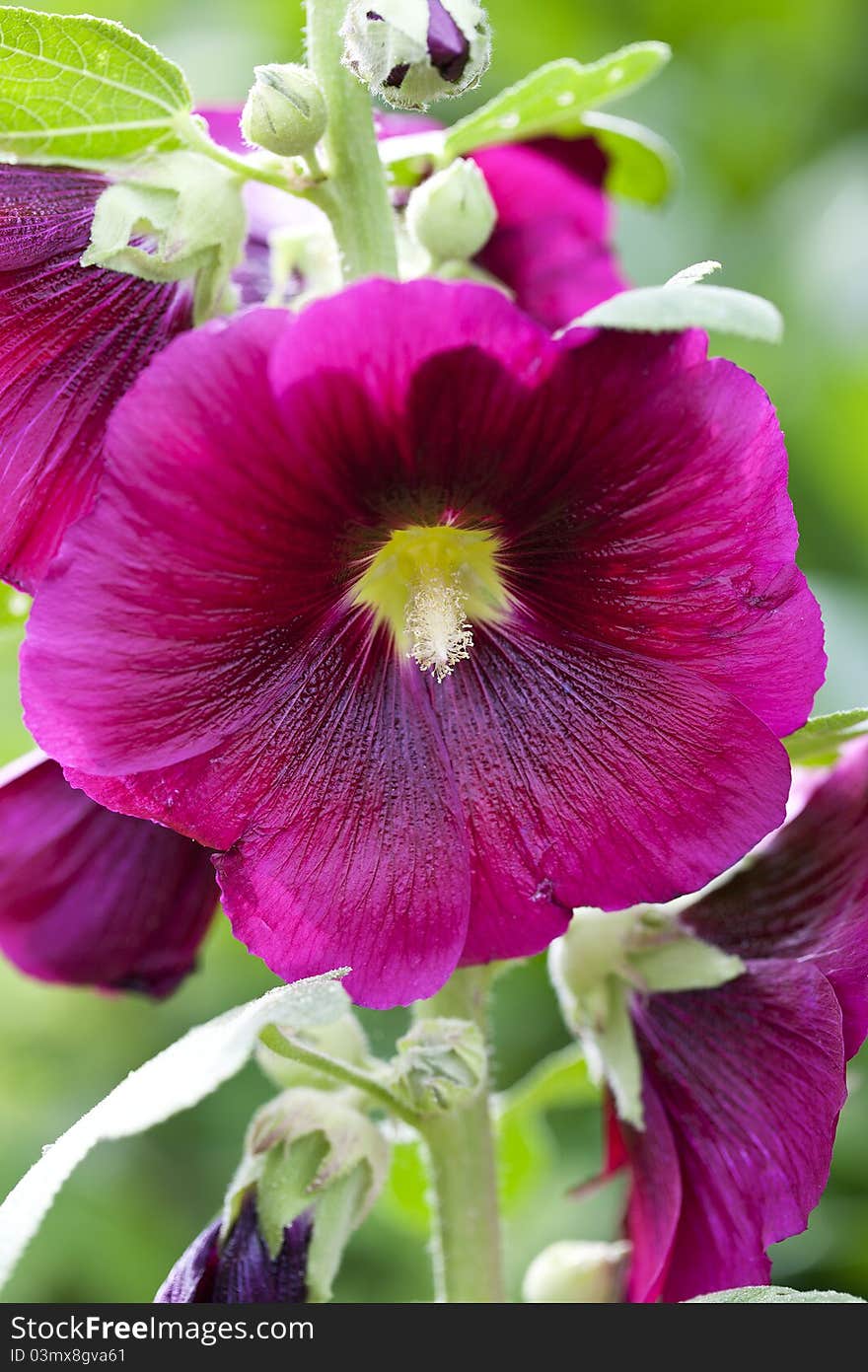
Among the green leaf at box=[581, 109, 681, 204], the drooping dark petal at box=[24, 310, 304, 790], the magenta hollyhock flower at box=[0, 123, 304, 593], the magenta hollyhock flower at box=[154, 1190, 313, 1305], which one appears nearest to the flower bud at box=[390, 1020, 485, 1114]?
the magenta hollyhock flower at box=[154, 1190, 313, 1305]

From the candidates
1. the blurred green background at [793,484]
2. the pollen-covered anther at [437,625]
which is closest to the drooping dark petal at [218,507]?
the pollen-covered anther at [437,625]

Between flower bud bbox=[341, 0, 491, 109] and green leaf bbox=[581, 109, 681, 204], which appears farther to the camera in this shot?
green leaf bbox=[581, 109, 681, 204]

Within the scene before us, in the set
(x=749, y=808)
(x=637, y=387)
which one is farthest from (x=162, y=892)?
(x=637, y=387)

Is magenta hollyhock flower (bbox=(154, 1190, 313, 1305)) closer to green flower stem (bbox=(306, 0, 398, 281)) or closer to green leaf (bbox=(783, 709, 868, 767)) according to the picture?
green leaf (bbox=(783, 709, 868, 767))

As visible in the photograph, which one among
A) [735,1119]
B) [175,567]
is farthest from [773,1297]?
[175,567]

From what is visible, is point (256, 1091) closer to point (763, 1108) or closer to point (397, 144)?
point (763, 1108)

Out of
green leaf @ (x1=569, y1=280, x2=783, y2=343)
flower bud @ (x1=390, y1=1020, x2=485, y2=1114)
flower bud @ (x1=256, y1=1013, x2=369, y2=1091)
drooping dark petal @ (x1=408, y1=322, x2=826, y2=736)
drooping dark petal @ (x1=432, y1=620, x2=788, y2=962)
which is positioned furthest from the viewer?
flower bud @ (x1=256, y1=1013, x2=369, y2=1091)
